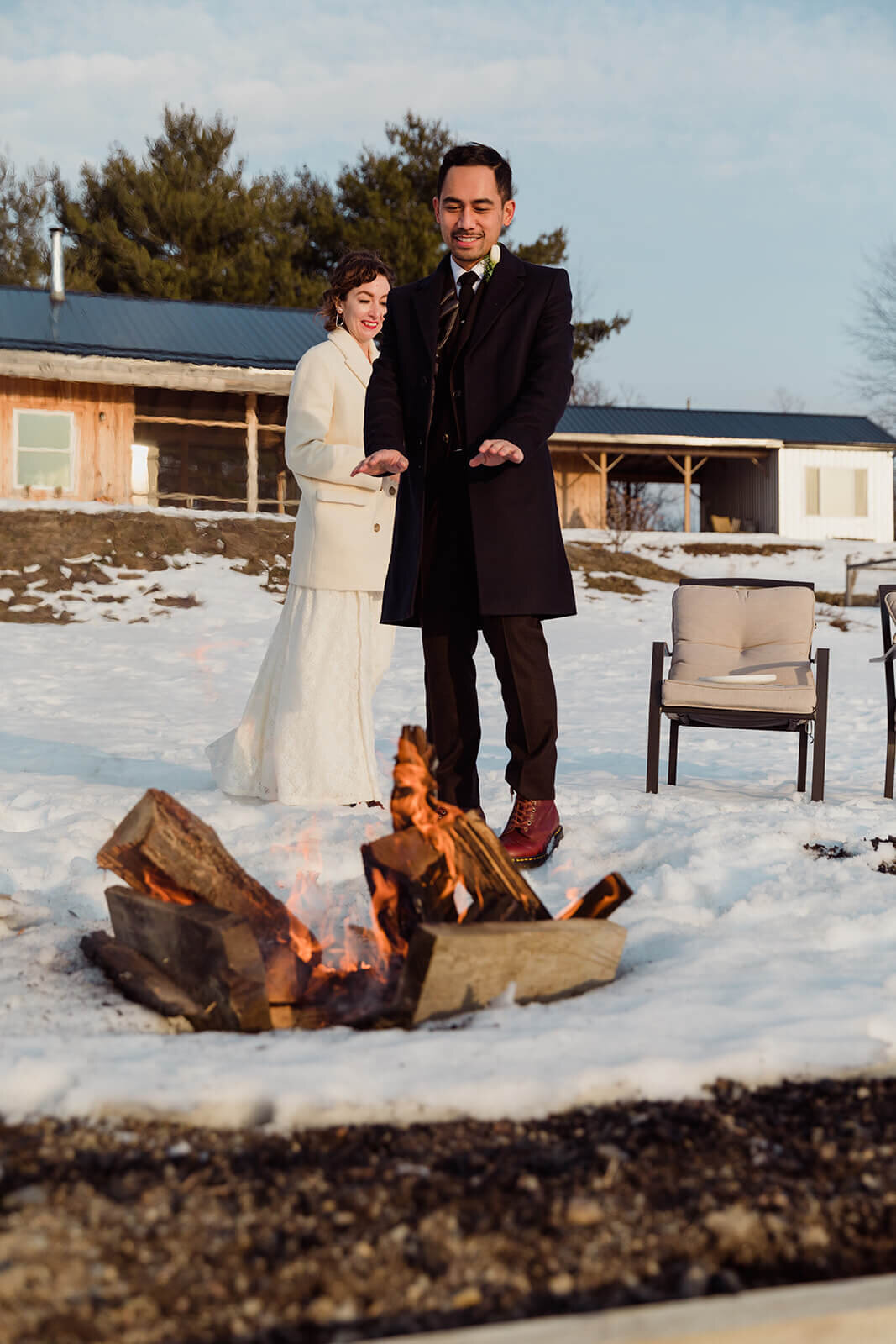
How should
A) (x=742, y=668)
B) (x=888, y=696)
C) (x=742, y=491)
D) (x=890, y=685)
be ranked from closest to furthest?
(x=888, y=696)
(x=890, y=685)
(x=742, y=668)
(x=742, y=491)

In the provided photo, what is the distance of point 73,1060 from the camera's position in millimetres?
1707

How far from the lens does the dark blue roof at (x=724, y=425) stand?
2428cm

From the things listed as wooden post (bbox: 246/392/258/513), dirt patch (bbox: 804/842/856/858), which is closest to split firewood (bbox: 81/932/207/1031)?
dirt patch (bbox: 804/842/856/858)

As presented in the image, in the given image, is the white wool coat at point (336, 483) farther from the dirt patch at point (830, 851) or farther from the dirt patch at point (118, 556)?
the dirt patch at point (118, 556)

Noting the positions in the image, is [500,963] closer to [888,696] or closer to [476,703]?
[476,703]

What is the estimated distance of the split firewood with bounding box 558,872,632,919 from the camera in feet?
7.26

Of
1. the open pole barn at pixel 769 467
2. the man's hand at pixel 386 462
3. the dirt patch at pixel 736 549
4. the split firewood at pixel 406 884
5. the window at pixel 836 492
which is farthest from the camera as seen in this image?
the window at pixel 836 492

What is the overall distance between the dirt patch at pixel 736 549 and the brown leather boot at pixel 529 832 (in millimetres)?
17073

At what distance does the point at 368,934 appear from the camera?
235 cm

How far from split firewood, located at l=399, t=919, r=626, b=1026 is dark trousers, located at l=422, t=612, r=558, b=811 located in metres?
1.16

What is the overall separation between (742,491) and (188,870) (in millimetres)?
25105

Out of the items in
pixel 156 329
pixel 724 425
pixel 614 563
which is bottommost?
pixel 614 563

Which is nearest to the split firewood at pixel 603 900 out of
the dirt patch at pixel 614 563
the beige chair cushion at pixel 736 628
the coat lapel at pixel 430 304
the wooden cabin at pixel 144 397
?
the coat lapel at pixel 430 304

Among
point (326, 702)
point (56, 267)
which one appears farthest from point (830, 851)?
point (56, 267)
